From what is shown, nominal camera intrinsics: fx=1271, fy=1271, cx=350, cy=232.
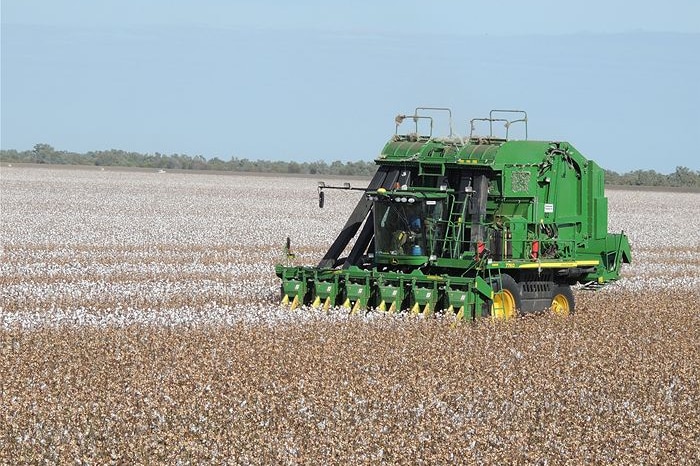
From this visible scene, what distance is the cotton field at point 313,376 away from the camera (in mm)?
10281

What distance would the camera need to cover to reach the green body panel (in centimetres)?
1803

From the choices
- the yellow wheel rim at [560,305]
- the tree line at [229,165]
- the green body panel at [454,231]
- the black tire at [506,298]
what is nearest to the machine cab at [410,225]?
the green body panel at [454,231]

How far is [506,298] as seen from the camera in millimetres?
18391

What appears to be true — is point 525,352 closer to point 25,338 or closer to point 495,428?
point 495,428

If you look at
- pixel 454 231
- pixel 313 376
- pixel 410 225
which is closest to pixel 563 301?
pixel 454 231

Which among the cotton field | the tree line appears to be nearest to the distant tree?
the tree line

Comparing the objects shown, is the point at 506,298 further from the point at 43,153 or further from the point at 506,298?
the point at 43,153

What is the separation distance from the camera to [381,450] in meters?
10.1

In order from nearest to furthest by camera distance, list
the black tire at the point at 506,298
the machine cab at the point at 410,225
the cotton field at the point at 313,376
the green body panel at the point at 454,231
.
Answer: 1. the cotton field at the point at 313,376
2. the green body panel at the point at 454,231
3. the black tire at the point at 506,298
4. the machine cab at the point at 410,225

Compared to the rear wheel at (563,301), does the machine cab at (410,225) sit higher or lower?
higher

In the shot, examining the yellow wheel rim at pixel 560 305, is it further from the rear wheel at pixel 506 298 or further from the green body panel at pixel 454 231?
the rear wheel at pixel 506 298

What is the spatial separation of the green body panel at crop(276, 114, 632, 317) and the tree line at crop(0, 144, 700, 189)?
7853cm

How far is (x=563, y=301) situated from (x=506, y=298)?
5.98 ft

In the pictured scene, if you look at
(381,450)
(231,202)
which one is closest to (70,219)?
(231,202)
